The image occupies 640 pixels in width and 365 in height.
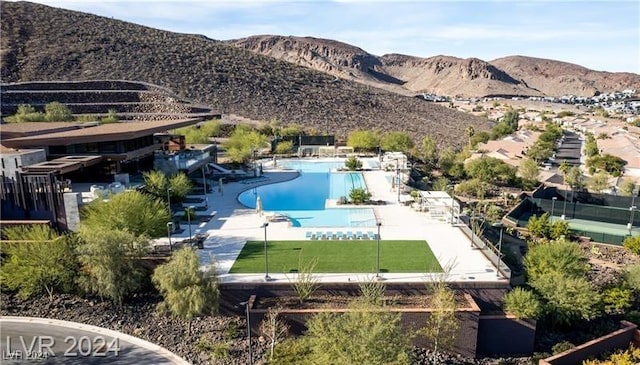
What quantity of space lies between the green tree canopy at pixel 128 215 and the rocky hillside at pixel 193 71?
3818 centimetres

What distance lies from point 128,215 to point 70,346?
493cm

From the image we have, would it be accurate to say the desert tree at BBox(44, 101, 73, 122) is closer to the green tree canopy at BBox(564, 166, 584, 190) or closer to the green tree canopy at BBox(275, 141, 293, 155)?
the green tree canopy at BBox(275, 141, 293, 155)

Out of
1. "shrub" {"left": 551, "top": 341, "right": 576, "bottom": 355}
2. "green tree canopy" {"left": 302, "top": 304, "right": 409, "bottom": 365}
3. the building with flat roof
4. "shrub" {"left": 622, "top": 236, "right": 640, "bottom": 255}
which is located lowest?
"shrub" {"left": 551, "top": 341, "right": 576, "bottom": 355}

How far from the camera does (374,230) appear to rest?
19438mm

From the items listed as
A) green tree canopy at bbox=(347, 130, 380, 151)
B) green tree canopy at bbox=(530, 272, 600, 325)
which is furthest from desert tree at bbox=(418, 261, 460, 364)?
green tree canopy at bbox=(347, 130, 380, 151)

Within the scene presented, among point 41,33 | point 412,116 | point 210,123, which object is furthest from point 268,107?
point 41,33

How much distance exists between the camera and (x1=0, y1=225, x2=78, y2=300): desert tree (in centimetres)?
1452

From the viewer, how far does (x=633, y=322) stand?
15195mm

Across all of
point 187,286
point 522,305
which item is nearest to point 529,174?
point 522,305

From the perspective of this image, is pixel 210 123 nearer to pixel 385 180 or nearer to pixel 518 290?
pixel 385 180

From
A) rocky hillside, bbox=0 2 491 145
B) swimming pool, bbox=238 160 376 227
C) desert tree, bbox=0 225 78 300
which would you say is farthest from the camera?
rocky hillside, bbox=0 2 491 145

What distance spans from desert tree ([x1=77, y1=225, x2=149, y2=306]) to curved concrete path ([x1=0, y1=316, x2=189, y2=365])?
130 cm

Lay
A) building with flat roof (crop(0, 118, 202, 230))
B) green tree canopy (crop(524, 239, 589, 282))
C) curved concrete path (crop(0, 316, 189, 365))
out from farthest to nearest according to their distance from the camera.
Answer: building with flat roof (crop(0, 118, 202, 230)), green tree canopy (crop(524, 239, 589, 282)), curved concrete path (crop(0, 316, 189, 365))

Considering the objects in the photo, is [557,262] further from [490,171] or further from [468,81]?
[468,81]
